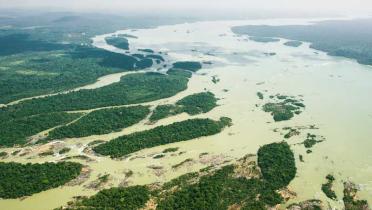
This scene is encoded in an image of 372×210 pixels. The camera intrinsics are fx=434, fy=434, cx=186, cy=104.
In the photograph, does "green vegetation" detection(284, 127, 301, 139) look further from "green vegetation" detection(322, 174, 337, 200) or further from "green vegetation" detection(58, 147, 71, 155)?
"green vegetation" detection(58, 147, 71, 155)

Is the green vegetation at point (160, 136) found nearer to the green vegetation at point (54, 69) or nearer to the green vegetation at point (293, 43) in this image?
the green vegetation at point (54, 69)

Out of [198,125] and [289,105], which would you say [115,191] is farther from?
[289,105]

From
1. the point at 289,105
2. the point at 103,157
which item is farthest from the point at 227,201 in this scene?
the point at 289,105

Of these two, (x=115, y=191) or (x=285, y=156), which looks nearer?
(x=115, y=191)

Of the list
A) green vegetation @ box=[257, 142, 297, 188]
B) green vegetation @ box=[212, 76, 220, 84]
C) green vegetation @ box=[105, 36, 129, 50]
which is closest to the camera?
green vegetation @ box=[257, 142, 297, 188]

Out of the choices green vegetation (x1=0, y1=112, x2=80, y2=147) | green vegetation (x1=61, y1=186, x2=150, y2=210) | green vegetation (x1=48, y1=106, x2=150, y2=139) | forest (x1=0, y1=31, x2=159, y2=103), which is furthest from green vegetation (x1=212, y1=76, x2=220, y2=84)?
green vegetation (x1=61, y1=186, x2=150, y2=210)

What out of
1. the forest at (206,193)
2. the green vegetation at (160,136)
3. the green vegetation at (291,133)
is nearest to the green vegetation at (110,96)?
the green vegetation at (160,136)
